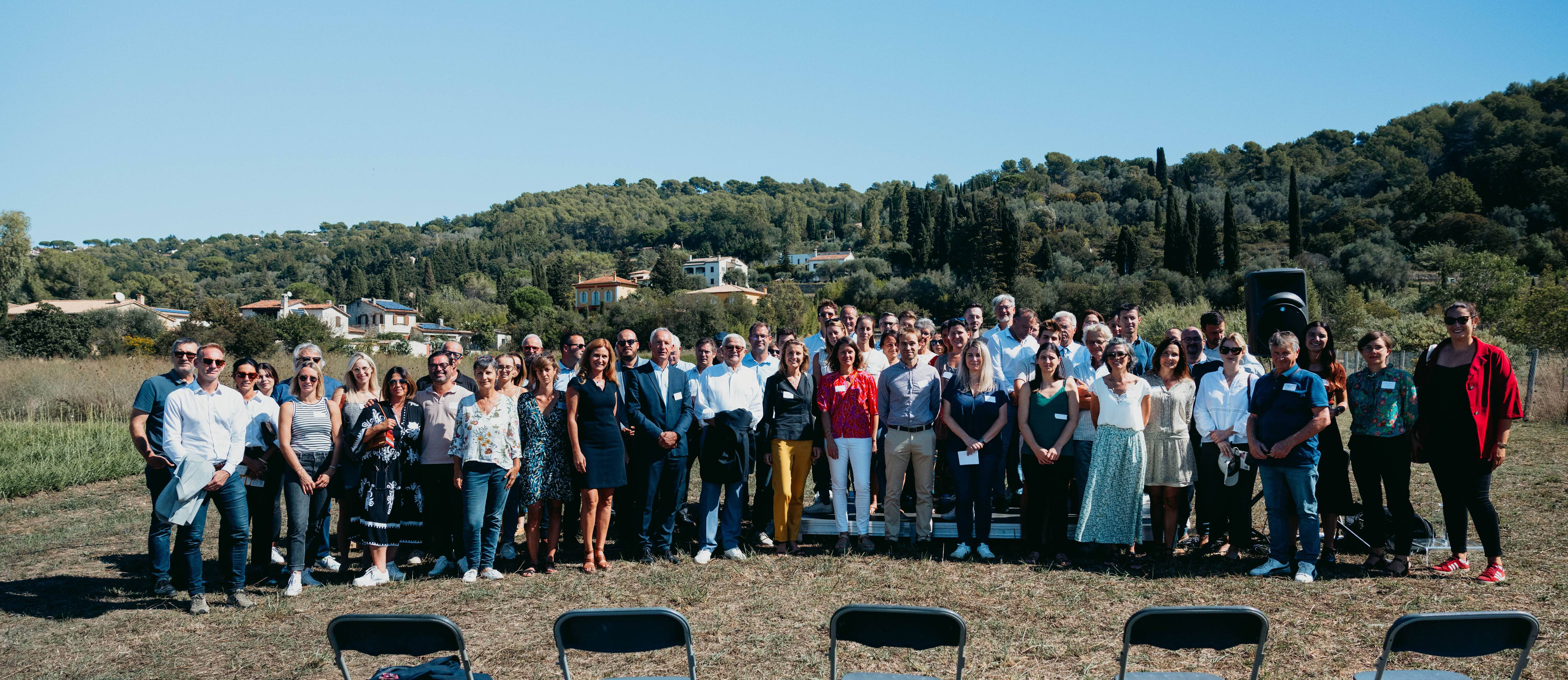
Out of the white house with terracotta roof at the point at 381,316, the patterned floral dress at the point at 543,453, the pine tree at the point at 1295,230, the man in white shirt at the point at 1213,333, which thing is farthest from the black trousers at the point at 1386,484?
the white house with terracotta roof at the point at 381,316

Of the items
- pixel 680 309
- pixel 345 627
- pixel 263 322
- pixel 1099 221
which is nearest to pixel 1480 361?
pixel 345 627

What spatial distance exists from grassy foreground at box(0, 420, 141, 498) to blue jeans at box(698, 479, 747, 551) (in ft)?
30.5

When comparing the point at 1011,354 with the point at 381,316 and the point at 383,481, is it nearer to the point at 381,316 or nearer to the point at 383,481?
the point at 383,481

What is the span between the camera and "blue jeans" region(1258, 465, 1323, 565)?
5500 mm

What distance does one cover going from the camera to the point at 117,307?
46.3 metres

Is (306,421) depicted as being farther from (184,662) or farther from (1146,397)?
(1146,397)

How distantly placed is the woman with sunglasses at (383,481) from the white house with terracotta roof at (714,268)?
9262 centimetres

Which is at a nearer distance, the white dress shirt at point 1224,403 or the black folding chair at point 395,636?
the black folding chair at point 395,636

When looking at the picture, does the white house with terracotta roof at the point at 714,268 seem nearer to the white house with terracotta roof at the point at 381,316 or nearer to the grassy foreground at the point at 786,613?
the white house with terracotta roof at the point at 381,316

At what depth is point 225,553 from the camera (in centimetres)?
525

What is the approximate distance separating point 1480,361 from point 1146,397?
2088 millimetres

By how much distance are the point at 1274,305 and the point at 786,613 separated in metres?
4.80

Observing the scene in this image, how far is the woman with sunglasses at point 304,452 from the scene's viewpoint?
555 cm

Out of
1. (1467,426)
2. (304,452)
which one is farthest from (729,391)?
(1467,426)
